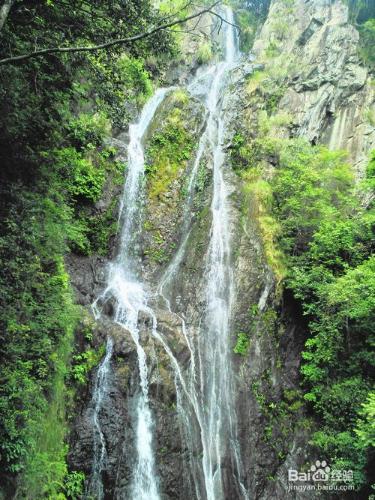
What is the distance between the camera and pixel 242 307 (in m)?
11.6

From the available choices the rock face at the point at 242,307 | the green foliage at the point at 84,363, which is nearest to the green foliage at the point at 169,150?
the rock face at the point at 242,307

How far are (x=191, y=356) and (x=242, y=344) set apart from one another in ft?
5.75

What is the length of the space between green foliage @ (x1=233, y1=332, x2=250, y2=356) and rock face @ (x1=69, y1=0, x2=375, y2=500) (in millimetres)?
103

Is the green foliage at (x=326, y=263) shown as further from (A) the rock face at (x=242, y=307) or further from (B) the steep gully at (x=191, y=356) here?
(B) the steep gully at (x=191, y=356)

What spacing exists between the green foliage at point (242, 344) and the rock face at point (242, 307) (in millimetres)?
103

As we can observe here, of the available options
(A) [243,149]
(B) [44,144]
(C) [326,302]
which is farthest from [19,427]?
(A) [243,149]

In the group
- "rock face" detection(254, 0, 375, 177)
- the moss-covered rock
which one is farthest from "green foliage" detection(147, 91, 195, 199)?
"rock face" detection(254, 0, 375, 177)

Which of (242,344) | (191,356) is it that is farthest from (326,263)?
(191,356)

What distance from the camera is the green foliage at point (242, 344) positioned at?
1100 centimetres

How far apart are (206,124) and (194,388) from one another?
456 inches

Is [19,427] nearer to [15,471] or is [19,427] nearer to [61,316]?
[15,471]

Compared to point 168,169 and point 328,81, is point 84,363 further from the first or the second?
point 328,81

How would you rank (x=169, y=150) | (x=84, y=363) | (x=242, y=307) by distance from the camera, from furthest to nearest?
(x=169, y=150) → (x=242, y=307) → (x=84, y=363)

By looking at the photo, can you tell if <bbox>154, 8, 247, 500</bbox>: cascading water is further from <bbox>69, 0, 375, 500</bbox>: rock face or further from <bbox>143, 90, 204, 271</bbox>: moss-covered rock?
<bbox>143, 90, 204, 271</bbox>: moss-covered rock
